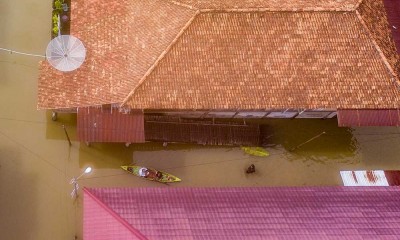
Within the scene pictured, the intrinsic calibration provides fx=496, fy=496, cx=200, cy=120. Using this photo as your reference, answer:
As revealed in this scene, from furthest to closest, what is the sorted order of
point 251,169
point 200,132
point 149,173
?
point 251,169 → point 200,132 → point 149,173

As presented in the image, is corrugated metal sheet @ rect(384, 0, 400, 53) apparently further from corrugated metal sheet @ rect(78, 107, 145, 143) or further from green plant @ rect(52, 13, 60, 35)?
green plant @ rect(52, 13, 60, 35)

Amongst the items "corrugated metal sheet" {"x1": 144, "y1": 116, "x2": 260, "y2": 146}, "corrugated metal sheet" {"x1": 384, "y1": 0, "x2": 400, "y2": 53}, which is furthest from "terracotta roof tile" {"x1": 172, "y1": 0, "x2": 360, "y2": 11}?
"corrugated metal sheet" {"x1": 144, "y1": 116, "x2": 260, "y2": 146}

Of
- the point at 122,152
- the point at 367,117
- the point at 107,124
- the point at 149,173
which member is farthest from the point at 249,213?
the point at 122,152

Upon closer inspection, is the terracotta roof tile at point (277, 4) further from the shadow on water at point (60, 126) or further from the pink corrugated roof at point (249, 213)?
the pink corrugated roof at point (249, 213)

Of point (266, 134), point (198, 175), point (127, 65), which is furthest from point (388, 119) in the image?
point (127, 65)

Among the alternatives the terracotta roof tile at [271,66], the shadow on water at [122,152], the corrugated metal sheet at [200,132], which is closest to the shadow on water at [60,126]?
the shadow on water at [122,152]

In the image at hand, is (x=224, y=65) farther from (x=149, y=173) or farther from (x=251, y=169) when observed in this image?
(x=149, y=173)
